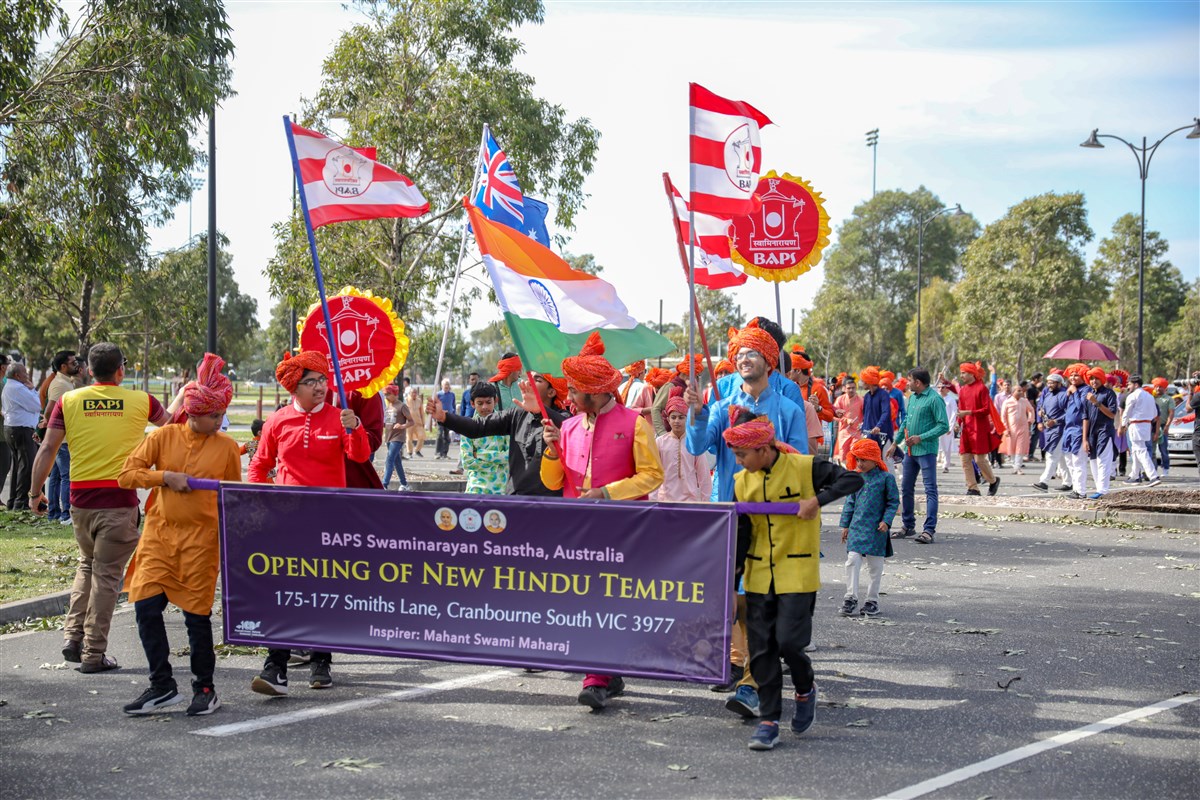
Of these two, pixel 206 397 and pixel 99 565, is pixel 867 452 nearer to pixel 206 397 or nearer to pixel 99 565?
pixel 206 397

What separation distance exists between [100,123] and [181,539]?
29.5ft

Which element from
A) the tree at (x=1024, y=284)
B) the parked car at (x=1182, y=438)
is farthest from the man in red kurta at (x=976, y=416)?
the tree at (x=1024, y=284)

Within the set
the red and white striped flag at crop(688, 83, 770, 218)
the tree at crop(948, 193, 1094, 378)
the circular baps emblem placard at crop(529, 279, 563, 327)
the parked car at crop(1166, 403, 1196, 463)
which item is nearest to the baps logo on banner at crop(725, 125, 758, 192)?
the red and white striped flag at crop(688, 83, 770, 218)

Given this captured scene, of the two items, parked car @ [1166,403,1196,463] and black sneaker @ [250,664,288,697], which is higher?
parked car @ [1166,403,1196,463]

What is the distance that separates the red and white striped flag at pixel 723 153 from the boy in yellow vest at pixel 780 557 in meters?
2.11

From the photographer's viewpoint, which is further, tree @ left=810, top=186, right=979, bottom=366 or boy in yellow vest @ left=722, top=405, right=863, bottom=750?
tree @ left=810, top=186, right=979, bottom=366

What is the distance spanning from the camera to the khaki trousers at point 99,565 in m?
7.06

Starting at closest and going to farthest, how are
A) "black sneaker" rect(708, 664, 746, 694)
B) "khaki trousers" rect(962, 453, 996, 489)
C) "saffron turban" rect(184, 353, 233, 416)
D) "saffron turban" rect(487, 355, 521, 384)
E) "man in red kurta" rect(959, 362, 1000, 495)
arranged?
1. "saffron turban" rect(184, 353, 233, 416)
2. "black sneaker" rect(708, 664, 746, 694)
3. "saffron turban" rect(487, 355, 521, 384)
4. "man in red kurta" rect(959, 362, 1000, 495)
5. "khaki trousers" rect(962, 453, 996, 489)

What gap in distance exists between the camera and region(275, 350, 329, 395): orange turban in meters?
6.67

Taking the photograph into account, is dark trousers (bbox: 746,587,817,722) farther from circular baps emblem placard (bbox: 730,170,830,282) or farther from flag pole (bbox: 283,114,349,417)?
circular baps emblem placard (bbox: 730,170,830,282)

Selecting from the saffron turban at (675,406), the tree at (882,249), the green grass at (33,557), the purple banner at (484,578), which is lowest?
the green grass at (33,557)

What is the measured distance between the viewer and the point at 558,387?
7891 millimetres

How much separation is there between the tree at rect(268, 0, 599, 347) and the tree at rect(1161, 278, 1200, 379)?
46981mm

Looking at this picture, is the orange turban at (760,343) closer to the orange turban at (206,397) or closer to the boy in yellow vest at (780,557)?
the boy in yellow vest at (780,557)
